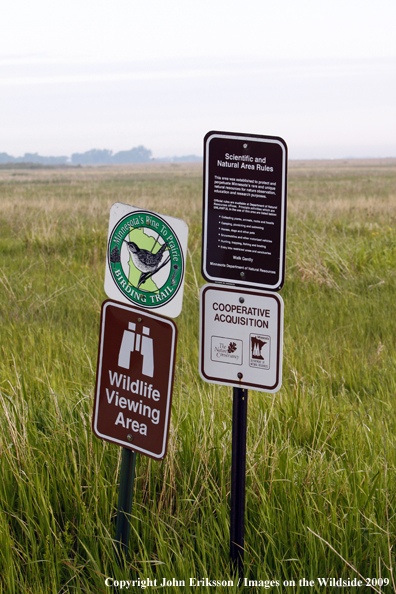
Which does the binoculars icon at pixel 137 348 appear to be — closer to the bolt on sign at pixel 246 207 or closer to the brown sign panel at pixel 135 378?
the brown sign panel at pixel 135 378

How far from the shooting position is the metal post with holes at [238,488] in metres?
1.79

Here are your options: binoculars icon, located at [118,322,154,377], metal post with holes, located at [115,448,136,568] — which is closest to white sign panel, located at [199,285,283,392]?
binoculars icon, located at [118,322,154,377]

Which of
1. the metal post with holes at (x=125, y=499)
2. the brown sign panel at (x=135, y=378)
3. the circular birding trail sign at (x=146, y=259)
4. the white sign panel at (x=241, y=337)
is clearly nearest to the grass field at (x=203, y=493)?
the metal post with holes at (x=125, y=499)

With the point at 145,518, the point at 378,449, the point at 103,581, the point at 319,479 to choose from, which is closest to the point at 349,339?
the point at 378,449

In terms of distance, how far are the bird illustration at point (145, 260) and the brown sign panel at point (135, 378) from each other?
14 cm

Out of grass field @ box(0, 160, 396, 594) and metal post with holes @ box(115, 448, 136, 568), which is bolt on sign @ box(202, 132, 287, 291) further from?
grass field @ box(0, 160, 396, 594)

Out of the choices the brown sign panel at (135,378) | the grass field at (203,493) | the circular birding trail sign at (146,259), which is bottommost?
the grass field at (203,493)

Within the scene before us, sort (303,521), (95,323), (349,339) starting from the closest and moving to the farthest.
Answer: (303,521)
(349,339)
(95,323)

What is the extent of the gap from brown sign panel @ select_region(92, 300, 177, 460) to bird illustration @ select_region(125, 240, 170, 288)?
137 millimetres

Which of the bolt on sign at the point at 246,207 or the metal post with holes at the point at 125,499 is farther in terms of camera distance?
the metal post with holes at the point at 125,499

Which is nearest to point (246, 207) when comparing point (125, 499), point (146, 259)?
point (146, 259)

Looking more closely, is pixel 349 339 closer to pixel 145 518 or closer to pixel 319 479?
pixel 319 479

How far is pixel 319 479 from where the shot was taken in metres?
2.10

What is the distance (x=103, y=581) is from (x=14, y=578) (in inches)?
12.5
